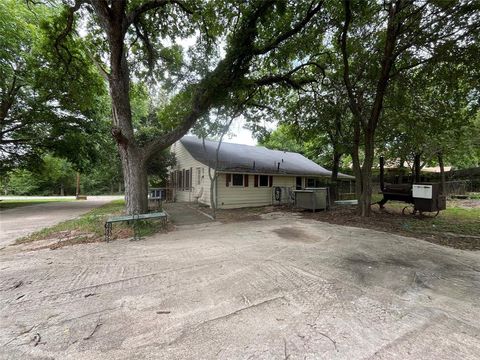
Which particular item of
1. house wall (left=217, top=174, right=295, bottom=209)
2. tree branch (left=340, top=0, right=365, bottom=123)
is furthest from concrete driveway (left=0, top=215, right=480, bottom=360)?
house wall (left=217, top=174, right=295, bottom=209)

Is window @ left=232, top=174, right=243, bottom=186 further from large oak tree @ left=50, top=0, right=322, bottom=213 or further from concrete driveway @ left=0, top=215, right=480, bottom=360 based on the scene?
concrete driveway @ left=0, top=215, right=480, bottom=360

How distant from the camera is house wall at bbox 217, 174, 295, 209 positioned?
1327 cm

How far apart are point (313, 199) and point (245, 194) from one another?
426 centimetres

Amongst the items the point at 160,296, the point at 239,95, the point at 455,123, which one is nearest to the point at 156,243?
the point at 160,296

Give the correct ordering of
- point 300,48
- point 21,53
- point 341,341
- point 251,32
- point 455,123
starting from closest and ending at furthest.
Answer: point 341,341, point 251,32, point 300,48, point 455,123, point 21,53

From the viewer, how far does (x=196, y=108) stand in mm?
8797

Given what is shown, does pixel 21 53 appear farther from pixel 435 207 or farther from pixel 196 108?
pixel 435 207

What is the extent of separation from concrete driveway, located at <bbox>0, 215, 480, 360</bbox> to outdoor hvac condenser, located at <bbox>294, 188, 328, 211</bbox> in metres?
6.15

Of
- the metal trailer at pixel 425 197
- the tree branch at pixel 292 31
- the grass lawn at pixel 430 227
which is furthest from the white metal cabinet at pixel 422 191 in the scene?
the tree branch at pixel 292 31

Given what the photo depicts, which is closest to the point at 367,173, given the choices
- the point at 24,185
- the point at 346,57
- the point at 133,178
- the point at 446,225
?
the point at 446,225

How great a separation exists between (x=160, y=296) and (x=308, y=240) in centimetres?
425

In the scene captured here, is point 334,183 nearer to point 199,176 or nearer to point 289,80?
point 289,80

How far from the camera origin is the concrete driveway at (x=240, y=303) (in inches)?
87.1

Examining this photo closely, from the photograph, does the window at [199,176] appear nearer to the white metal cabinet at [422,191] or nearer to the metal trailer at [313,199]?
the metal trailer at [313,199]
